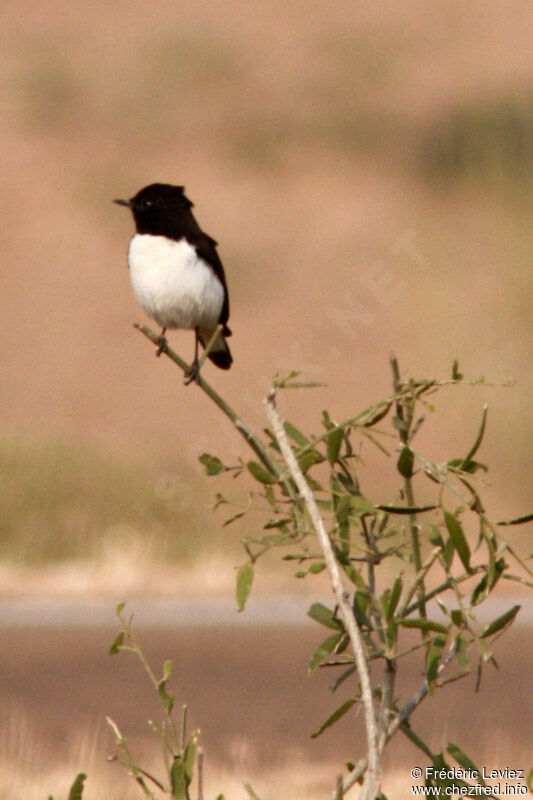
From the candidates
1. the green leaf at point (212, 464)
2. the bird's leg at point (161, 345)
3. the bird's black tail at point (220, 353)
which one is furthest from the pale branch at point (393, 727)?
the bird's black tail at point (220, 353)

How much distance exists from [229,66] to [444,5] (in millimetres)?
1936

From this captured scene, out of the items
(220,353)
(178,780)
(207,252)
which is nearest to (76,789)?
(178,780)

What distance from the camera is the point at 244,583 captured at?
1048 mm

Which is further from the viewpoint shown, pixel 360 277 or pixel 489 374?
pixel 360 277

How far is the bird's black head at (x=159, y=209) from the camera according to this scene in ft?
11.0

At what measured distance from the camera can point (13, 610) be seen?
462cm

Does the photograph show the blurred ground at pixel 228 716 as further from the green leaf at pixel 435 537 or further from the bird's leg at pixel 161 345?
the green leaf at pixel 435 537

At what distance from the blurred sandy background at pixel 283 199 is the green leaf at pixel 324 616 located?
6307 mm

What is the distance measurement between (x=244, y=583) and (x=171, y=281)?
235cm

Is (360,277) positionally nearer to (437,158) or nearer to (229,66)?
(437,158)

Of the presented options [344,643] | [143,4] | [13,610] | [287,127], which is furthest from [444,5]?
[344,643]

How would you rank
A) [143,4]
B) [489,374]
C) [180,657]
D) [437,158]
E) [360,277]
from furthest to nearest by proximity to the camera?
[143,4], [437,158], [360,277], [489,374], [180,657]

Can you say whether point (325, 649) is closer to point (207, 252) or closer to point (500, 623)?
point (500, 623)

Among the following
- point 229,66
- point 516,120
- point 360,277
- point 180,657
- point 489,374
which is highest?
point 229,66
